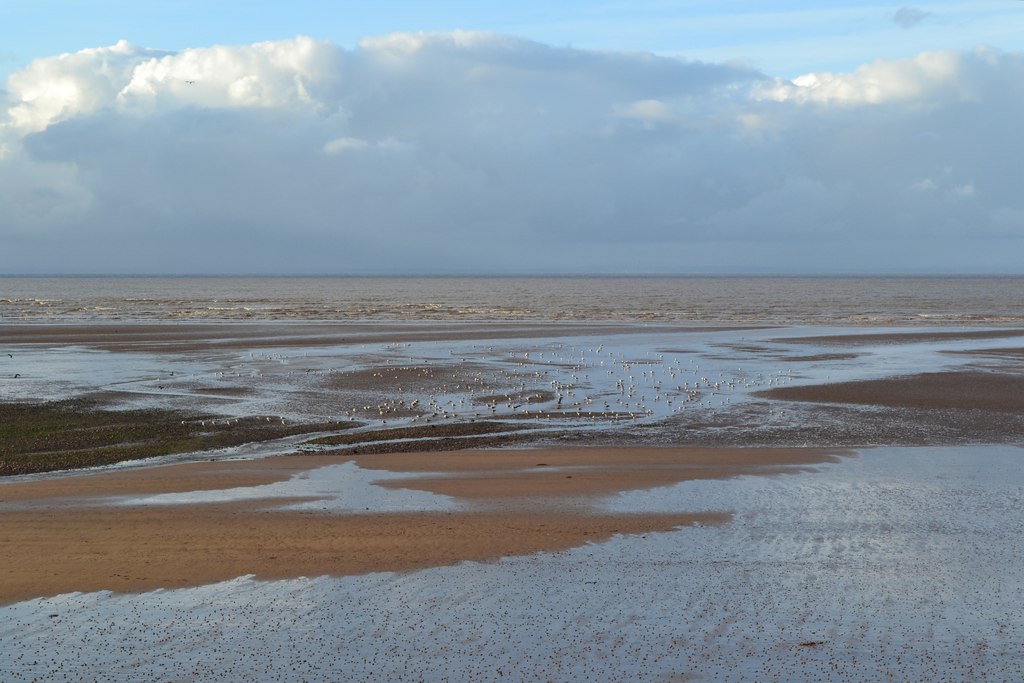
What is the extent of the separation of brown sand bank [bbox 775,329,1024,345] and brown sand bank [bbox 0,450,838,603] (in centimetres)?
3257

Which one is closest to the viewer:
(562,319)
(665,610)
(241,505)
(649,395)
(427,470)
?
(665,610)

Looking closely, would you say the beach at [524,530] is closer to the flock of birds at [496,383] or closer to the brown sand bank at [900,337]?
the flock of birds at [496,383]

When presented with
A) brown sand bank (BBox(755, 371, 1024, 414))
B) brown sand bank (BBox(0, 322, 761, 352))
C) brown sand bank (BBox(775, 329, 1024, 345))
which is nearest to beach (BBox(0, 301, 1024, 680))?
brown sand bank (BBox(755, 371, 1024, 414))

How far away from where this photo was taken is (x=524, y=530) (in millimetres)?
13359

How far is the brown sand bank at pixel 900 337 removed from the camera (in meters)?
48.1

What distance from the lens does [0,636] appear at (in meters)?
9.47

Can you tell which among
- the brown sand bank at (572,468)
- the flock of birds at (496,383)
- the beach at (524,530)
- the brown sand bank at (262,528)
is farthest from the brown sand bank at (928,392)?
the brown sand bank at (262,528)

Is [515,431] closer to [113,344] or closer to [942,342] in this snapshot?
[113,344]

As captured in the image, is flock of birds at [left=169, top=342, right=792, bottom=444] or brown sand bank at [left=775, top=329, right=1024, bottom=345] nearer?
flock of birds at [left=169, top=342, right=792, bottom=444]

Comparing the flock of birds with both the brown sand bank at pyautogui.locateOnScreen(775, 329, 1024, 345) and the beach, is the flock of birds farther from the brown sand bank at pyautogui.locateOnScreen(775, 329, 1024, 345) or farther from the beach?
the brown sand bank at pyautogui.locateOnScreen(775, 329, 1024, 345)

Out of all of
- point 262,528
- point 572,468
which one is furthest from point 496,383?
point 262,528

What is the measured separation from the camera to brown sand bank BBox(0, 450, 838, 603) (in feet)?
38.0

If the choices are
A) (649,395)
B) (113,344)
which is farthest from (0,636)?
(113,344)

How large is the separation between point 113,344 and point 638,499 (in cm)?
3716
